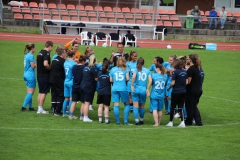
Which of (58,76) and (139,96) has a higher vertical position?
(58,76)

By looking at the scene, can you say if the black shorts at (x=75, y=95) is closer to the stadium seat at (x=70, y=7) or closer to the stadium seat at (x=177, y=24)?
the stadium seat at (x=177, y=24)

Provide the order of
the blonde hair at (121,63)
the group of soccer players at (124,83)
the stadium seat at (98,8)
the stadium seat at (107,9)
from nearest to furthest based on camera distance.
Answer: the blonde hair at (121,63) < the group of soccer players at (124,83) < the stadium seat at (98,8) < the stadium seat at (107,9)

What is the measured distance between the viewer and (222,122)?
16328mm

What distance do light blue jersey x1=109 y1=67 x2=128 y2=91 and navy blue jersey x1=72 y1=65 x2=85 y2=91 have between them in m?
0.87

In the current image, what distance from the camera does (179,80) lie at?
14867 millimetres

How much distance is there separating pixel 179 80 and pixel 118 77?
157cm

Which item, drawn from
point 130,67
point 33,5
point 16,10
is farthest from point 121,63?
point 33,5

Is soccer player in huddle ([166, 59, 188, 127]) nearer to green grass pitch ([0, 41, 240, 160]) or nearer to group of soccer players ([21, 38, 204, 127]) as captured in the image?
group of soccer players ([21, 38, 204, 127])

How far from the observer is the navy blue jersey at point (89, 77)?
15023mm

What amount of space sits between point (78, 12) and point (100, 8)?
7.79 feet

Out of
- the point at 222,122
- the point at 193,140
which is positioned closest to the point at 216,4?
the point at 222,122

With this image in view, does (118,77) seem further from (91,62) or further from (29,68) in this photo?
(29,68)

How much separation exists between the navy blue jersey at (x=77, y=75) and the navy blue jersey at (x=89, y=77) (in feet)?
0.73

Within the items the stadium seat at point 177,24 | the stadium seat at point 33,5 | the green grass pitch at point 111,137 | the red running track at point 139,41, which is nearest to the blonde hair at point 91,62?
the green grass pitch at point 111,137
